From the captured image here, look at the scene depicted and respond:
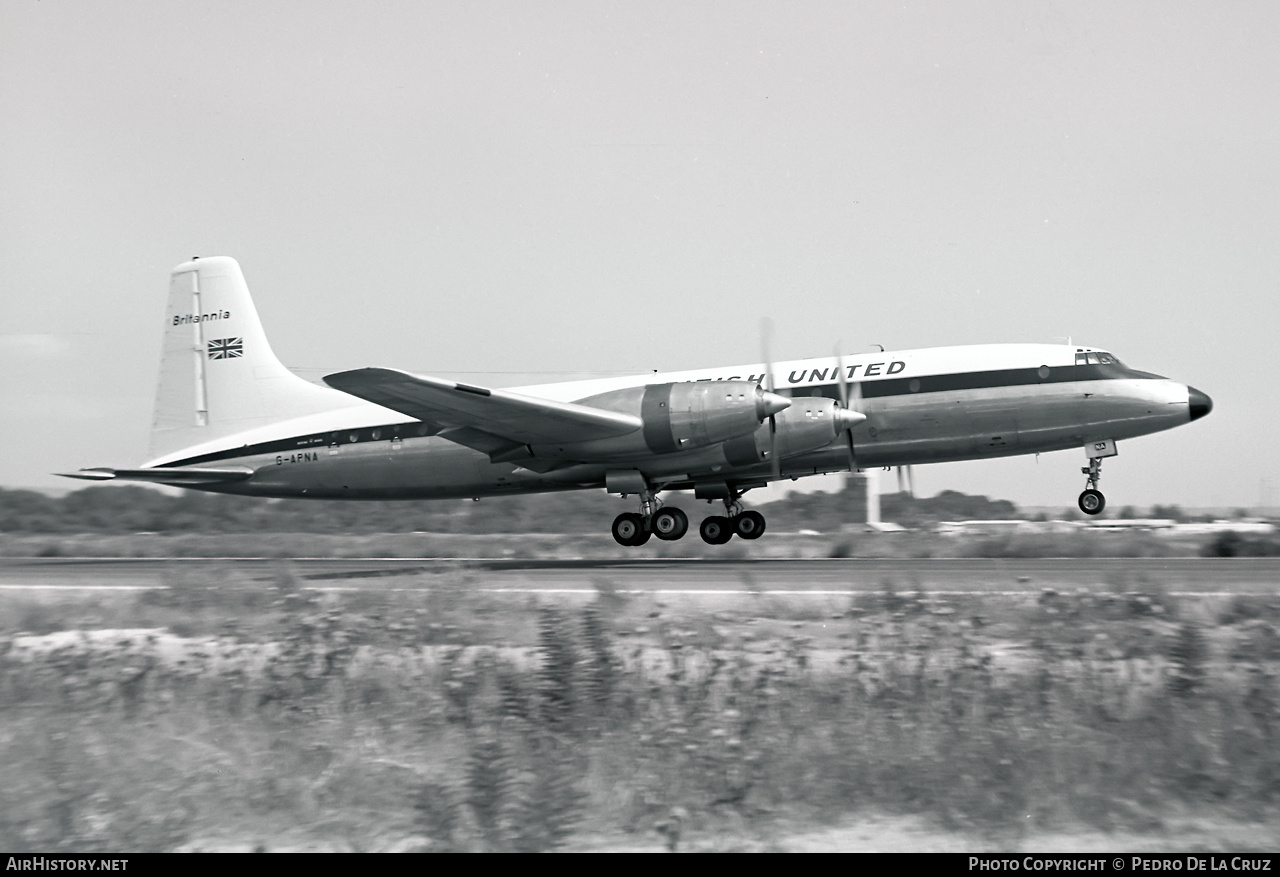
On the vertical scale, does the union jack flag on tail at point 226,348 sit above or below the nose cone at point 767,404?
above

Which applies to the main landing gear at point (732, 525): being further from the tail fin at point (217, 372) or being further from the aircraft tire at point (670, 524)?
the tail fin at point (217, 372)

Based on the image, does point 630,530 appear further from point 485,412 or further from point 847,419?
A: point 847,419

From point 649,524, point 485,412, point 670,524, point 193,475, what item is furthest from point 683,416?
point 193,475

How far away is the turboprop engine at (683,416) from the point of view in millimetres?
21875

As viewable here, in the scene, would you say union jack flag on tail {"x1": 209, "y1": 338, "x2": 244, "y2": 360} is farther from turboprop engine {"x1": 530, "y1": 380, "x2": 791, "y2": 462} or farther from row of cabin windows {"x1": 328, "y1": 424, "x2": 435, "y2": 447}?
turboprop engine {"x1": 530, "y1": 380, "x2": 791, "y2": 462}

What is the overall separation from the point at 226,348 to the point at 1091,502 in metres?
21.8

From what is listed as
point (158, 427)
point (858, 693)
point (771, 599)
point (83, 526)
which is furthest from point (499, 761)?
point (83, 526)

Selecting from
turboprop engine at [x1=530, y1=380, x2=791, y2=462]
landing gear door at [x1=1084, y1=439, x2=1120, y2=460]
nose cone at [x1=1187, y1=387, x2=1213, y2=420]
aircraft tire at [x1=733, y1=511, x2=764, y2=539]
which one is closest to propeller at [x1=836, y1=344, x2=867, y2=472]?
turboprop engine at [x1=530, y1=380, x2=791, y2=462]

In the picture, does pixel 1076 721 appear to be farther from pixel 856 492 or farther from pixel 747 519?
pixel 856 492

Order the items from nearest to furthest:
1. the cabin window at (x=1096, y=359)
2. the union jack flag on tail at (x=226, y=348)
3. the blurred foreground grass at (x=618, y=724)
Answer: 1. the blurred foreground grass at (x=618, y=724)
2. the cabin window at (x=1096, y=359)
3. the union jack flag on tail at (x=226, y=348)

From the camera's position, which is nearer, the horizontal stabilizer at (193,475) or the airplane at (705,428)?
the airplane at (705,428)

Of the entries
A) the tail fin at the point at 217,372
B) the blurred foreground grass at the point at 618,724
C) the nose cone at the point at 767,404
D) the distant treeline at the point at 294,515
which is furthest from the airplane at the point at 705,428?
the distant treeline at the point at 294,515

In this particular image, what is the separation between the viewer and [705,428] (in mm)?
21984

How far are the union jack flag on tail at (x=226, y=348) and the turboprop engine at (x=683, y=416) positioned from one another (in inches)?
430
